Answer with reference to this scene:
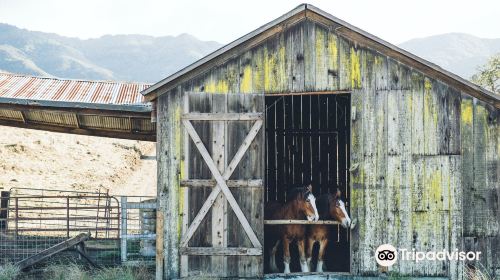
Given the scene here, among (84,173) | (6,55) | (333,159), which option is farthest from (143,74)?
(333,159)

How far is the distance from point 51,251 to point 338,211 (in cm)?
584

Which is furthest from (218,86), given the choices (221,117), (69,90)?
(69,90)

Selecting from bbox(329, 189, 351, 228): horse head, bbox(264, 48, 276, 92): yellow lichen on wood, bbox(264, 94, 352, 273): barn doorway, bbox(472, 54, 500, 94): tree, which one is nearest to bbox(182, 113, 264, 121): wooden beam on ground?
bbox(264, 48, 276, 92): yellow lichen on wood

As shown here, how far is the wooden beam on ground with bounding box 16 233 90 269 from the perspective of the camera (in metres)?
12.2

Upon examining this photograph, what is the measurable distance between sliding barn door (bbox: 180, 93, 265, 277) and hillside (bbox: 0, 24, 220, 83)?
12429 cm

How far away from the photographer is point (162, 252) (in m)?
11.2

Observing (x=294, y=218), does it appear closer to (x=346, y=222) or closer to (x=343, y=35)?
(x=346, y=222)

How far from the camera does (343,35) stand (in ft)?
35.6

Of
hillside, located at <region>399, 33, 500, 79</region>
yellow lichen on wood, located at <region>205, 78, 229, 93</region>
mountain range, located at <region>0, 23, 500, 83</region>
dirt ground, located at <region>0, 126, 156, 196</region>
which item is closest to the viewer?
yellow lichen on wood, located at <region>205, 78, 229, 93</region>

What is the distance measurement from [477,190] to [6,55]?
145m

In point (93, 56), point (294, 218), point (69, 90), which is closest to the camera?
point (294, 218)

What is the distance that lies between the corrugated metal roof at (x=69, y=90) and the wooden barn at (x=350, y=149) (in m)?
1.52

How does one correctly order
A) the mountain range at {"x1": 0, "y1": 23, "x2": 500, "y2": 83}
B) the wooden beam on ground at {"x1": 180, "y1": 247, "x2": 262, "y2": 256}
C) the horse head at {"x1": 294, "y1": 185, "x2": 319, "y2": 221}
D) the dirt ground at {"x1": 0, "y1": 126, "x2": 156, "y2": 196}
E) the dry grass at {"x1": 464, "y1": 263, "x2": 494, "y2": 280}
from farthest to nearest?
the mountain range at {"x1": 0, "y1": 23, "x2": 500, "y2": 83} < the dirt ground at {"x1": 0, "y1": 126, "x2": 156, "y2": 196} < the horse head at {"x1": 294, "y1": 185, "x2": 319, "y2": 221} < the wooden beam on ground at {"x1": 180, "y1": 247, "x2": 262, "y2": 256} < the dry grass at {"x1": 464, "y1": 263, "x2": 494, "y2": 280}

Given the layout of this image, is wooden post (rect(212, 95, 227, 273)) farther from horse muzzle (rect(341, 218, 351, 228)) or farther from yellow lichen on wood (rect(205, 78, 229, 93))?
horse muzzle (rect(341, 218, 351, 228))
